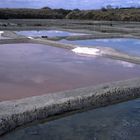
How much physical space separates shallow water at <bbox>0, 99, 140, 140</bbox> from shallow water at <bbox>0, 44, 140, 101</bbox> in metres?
0.79

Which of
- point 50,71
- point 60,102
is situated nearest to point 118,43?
point 50,71

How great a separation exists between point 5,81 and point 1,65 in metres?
1.20

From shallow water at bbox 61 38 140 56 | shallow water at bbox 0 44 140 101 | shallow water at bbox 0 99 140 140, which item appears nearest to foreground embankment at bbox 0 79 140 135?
shallow water at bbox 0 99 140 140

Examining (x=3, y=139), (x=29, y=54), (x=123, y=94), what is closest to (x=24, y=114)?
(x=3, y=139)

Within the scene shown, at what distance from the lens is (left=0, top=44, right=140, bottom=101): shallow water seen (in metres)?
4.16

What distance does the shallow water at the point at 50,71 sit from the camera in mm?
4156

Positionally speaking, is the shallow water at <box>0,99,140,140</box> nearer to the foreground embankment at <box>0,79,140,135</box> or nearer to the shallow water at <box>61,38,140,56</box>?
the foreground embankment at <box>0,79,140,135</box>

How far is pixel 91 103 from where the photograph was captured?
11.6ft

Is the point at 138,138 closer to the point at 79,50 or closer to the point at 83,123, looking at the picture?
the point at 83,123

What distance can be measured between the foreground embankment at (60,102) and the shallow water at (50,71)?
1.91ft

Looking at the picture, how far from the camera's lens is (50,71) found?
17.0 ft

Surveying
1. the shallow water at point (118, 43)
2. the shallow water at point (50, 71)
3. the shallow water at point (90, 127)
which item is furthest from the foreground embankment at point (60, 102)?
the shallow water at point (118, 43)

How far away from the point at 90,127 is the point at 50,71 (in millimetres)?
2252

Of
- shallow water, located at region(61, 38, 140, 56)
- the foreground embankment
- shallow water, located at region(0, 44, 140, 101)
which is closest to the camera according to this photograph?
the foreground embankment
